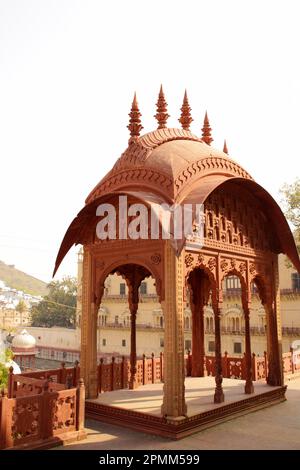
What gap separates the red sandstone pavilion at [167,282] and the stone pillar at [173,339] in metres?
0.02

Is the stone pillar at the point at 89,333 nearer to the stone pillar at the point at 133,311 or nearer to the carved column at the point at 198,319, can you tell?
the stone pillar at the point at 133,311

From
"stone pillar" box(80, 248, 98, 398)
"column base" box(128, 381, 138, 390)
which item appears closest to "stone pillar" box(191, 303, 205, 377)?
"column base" box(128, 381, 138, 390)

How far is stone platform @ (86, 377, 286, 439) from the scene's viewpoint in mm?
8195

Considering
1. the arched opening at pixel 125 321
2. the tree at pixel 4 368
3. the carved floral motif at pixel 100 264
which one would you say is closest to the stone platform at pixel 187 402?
the carved floral motif at pixel 100 264

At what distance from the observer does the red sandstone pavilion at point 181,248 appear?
→ 8547mm

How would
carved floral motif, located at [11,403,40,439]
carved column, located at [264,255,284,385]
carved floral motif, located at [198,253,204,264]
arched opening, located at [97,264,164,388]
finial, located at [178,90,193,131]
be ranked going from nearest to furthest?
carved floral motif, located at [11,403,40,439] → carved floral motif, located at [198,253,204,264] → carved column, located at [264,255,284,385] → finial, located at [178,90,193,131] → arched opening, located at [97,264,164,388]

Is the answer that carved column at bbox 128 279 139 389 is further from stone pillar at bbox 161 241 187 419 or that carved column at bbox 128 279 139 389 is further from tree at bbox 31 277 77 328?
tree at bbox 31 277 77 328

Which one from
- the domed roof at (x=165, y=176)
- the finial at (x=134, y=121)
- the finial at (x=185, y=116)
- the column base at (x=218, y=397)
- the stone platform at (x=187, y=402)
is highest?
the finial at (x=185, y=116)

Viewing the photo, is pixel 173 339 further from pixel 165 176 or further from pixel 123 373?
pixel 123 373

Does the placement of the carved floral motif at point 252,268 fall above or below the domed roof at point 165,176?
below

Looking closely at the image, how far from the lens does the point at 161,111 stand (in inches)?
445

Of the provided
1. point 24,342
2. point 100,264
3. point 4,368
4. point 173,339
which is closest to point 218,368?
point 173,339

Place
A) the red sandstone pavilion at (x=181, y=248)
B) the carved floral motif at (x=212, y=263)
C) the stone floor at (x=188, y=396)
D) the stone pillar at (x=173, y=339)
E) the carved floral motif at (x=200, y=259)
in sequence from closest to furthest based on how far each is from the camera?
the stone pillar at (x=173, y=339)
the red sandstone pavilion at (x=181, y=248)
the stone floor at (x=188, y=396)
the carved floral motif at (x=200, y=259)
the carved floral motif at (x=212, y=263)

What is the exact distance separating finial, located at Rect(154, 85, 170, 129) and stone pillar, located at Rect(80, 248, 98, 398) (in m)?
3.81
